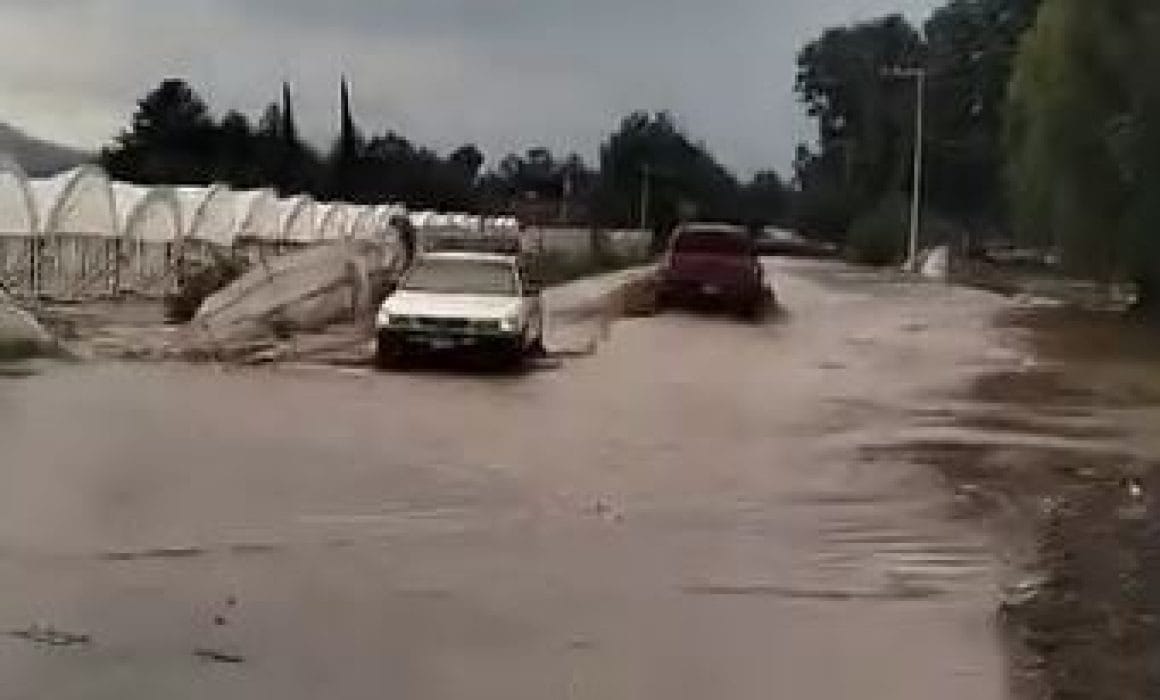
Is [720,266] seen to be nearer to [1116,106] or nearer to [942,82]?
[1116,106]

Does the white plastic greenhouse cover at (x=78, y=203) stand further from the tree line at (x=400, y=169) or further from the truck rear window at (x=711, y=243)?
the tree line at (x=400, y=169)

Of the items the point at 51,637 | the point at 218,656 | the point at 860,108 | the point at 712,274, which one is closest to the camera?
the point at 218,656

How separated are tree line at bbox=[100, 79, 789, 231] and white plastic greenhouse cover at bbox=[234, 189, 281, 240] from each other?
26.6m

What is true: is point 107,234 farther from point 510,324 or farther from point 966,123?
point 966,123

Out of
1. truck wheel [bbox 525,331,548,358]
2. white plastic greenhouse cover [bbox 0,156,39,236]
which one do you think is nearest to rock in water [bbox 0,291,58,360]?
truck wheel [bbox 525,331,548,358]

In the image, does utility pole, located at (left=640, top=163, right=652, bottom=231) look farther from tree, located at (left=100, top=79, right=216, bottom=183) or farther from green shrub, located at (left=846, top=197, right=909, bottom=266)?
tree, located at (left=100, top=79, right=216, bottom=183)

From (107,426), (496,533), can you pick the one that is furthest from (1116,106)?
(496,533)

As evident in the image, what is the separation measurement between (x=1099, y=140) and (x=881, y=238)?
186 ft

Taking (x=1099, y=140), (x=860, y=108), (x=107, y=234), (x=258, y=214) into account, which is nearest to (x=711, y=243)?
(x=1099, y=140)

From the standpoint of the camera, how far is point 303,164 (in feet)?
366

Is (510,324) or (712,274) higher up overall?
(712,274)

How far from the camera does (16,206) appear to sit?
5062 cm

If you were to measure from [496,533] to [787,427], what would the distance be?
9303 millimetres

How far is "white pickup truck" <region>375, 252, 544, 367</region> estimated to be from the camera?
30.0m
